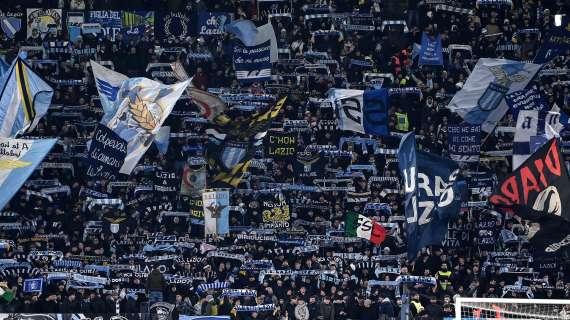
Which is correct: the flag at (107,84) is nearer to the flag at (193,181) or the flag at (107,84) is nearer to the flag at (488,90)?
the flag at (193,181)

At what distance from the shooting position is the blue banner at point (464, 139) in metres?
43.2

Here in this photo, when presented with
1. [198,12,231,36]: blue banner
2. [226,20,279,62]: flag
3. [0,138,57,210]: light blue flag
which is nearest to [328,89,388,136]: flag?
[226,20,279,62]: flag

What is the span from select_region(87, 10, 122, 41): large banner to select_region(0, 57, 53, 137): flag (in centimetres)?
774

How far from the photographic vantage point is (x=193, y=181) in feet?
140

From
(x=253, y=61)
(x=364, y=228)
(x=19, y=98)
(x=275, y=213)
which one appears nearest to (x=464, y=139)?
(x=364, y=228)

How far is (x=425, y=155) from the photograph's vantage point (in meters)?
32.3

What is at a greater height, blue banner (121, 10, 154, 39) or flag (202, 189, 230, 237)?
blue banner (121, 10, 154, 39)

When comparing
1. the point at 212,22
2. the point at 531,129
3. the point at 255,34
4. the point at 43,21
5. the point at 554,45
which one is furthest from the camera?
the point at 212,22

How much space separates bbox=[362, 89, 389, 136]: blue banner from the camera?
1673 inches

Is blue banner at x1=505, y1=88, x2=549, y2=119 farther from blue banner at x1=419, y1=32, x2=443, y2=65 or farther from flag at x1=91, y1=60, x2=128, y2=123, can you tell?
flag at x1=91, y1=60, x2=128, y2=123

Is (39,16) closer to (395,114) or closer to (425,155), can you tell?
(395,114)

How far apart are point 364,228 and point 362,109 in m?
3.57

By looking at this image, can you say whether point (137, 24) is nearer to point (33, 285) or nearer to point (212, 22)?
point (212, 22)

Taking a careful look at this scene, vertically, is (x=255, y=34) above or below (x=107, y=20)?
below
